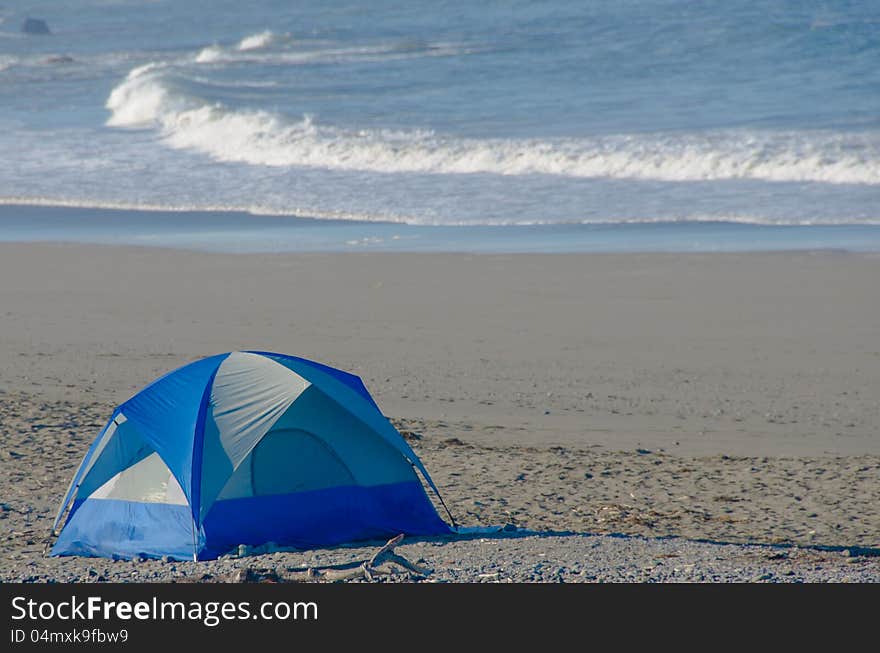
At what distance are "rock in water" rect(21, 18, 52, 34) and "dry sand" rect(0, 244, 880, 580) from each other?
162ft

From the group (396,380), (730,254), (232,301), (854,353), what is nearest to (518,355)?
(396,380)

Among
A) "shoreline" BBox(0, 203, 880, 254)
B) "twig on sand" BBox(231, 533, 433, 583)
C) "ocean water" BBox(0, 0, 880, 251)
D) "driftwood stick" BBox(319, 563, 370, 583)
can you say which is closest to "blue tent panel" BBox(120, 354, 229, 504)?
"twig on sand" BBox(231, 533, 433, 583)

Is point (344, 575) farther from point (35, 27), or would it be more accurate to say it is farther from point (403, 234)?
point (35, 27)

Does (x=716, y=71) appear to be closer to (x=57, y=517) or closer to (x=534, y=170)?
(x=534, y=170)

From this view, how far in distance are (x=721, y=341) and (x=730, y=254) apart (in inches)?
146

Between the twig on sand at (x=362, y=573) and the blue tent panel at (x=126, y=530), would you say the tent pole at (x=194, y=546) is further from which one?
the twig on sand at (x=362, y=573)

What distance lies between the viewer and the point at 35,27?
6084cm

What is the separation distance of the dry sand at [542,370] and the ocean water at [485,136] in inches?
70.8

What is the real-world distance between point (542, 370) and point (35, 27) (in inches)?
2238

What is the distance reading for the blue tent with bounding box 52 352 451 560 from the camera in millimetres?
6289

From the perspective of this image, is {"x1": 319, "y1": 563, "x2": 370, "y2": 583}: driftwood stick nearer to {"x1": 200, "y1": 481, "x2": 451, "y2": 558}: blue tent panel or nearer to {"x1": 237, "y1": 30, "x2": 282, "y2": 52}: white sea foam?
{"x1": 200, "y1": 481, "x2": 451, "y2": 558}: blue tent panel

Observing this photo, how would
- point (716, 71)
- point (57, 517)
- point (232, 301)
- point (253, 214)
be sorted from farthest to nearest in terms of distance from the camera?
point (716, 71) < point (253, 214) < point (232, 301) < point (57, 517)

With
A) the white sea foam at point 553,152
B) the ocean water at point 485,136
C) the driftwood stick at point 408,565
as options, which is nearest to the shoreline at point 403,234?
the ocean water at point 485,136
